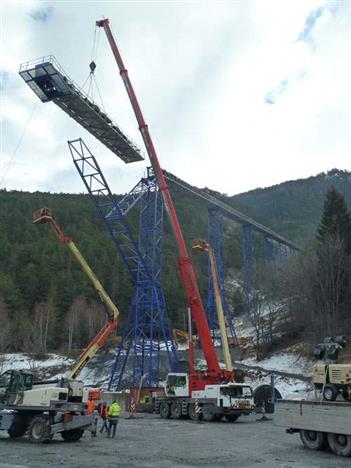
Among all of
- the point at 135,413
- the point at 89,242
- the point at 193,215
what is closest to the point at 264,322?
the point at 135,413

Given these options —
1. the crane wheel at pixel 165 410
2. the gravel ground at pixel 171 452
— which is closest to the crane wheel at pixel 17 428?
the gravel ground at pixel 171 452

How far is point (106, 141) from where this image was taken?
3412cm

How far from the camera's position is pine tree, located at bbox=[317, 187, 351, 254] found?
4684 cm

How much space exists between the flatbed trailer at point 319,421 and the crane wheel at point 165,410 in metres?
12.9

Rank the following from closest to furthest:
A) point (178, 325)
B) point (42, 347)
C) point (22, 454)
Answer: point (22, 454), point (42, 347), point (178, 325)

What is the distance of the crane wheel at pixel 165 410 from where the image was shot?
27.1m

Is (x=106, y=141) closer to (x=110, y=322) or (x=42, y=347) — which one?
(x=110, y=322)

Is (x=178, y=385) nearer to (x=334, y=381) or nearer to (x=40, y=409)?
(x=40, y=409)

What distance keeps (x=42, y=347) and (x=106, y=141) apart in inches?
1353

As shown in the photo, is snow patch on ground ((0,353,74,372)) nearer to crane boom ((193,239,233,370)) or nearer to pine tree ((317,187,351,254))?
crane boom ((193,239,233,370))

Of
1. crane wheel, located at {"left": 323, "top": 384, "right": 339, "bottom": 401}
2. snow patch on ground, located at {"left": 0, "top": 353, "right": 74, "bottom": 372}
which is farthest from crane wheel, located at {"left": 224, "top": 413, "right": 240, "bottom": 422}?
snow patch on ground, located at {"left": 0, "top": 353, "right": 74, "bottom": 372}

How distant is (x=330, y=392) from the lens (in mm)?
13812

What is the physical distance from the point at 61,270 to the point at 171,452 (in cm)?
7105

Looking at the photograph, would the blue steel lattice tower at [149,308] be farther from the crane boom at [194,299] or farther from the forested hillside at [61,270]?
the crane boom at [194,299]
